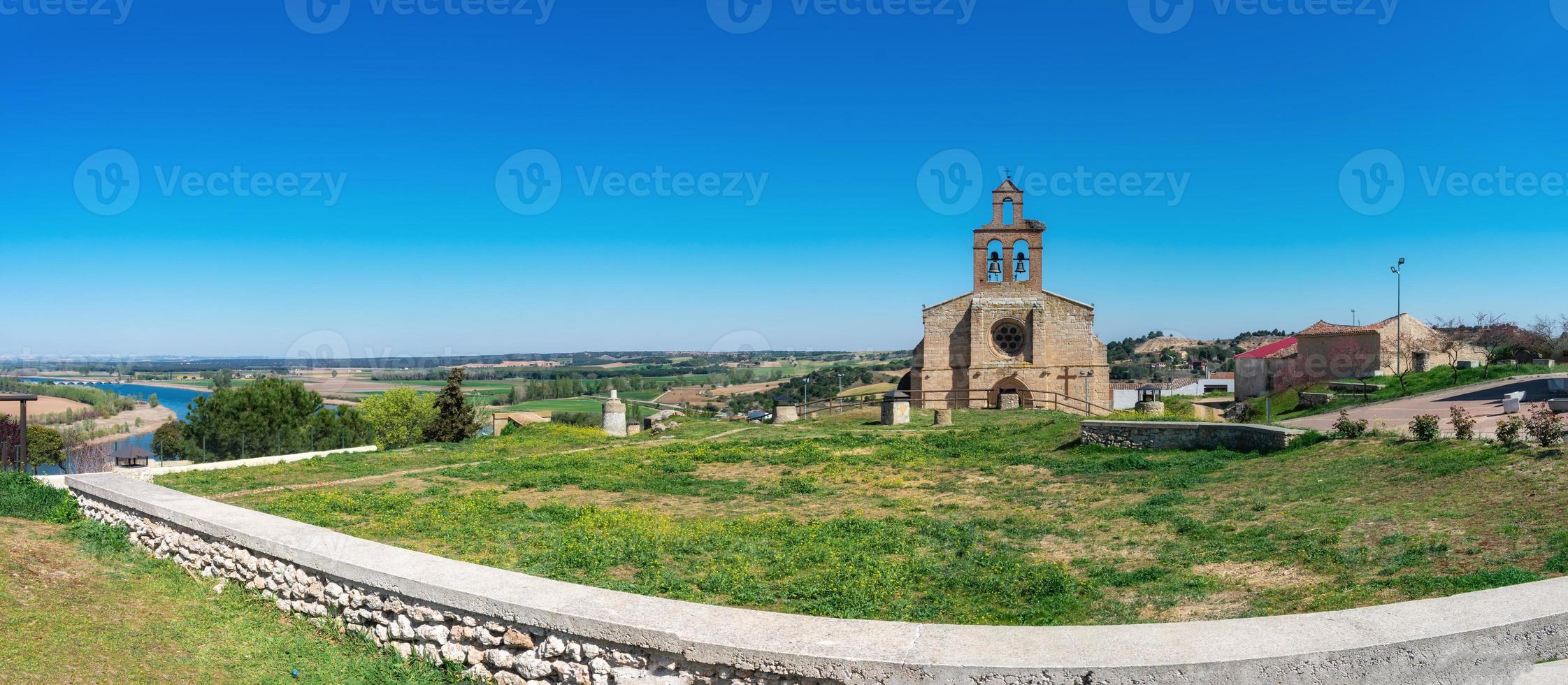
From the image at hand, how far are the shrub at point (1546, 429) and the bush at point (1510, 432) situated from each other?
9cm

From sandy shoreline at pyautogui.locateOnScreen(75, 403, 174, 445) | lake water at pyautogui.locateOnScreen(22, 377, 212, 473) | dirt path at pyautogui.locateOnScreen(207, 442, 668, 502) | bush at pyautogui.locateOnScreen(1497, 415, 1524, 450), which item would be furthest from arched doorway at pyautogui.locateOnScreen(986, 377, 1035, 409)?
sandy shoreline at pyautogui.locateOnScreen(75, 403, 174, 445)

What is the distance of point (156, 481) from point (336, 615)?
417 inches

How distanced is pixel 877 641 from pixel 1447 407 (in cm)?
1969

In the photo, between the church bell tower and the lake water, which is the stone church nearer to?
the church bell tower

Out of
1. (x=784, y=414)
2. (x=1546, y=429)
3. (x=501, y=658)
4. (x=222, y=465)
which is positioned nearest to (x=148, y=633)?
(x=501, y=658)

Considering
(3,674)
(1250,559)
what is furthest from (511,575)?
(1250,559)

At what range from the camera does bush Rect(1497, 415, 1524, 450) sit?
957 centimetres

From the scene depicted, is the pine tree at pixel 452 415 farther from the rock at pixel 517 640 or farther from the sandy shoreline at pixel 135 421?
the sandy shoreline at pixel 135 421

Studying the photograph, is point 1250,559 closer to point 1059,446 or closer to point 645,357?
point 1059,446

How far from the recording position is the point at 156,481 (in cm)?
1382

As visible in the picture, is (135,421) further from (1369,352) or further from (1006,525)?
(1369,352)

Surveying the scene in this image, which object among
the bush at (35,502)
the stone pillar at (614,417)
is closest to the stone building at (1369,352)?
the stone pillar at (614,417)

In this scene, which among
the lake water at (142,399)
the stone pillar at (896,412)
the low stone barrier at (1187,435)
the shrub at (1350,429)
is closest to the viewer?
the shrub at (1350,429)

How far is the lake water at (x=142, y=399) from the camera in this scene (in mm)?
46781
